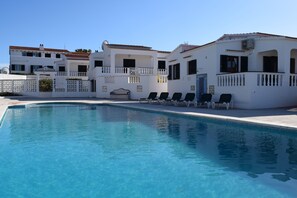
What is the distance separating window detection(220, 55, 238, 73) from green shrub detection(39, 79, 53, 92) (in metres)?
19.3

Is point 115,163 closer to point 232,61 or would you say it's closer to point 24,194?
point 24,194

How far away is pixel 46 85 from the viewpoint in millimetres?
29531

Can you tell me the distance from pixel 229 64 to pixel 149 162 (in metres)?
13.5

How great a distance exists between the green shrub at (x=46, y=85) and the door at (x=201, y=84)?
17091mm

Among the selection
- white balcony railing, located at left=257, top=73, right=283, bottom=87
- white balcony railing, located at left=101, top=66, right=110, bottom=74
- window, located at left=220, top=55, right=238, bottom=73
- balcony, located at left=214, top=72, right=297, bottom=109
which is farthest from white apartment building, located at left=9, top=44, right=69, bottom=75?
white balcony railing, located at left=257, top=73, right=283, bottom=87

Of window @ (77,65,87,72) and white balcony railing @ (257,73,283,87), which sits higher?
window @ (77,65,87,72)

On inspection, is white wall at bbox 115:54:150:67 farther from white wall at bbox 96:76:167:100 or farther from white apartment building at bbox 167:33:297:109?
white apartment building at bbox 167:33:297:109

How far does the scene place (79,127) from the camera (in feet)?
35.5

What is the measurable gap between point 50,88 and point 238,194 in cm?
2822

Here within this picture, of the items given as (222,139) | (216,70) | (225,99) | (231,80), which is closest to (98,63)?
(216,70)

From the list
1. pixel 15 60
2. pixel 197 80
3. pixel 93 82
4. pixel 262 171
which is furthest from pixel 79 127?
pixel 15 60

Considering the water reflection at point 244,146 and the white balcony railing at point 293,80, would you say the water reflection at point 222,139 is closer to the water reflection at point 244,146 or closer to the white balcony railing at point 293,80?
the water reflection at point 244,146

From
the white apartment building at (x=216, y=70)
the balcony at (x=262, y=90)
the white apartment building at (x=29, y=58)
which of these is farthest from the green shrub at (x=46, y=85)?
the balcony at (x=262, y=90)

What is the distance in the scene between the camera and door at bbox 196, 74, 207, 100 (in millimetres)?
18938
